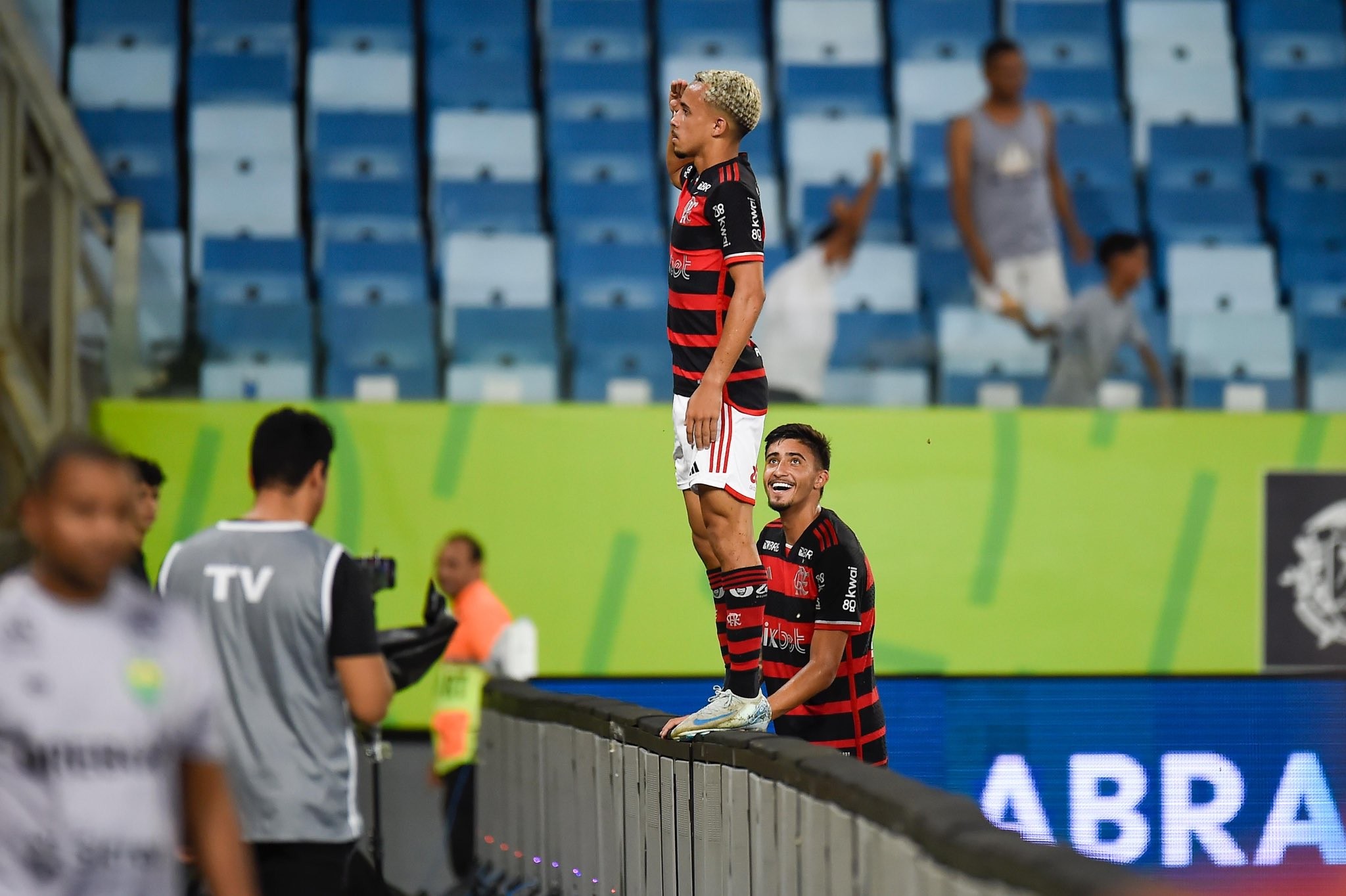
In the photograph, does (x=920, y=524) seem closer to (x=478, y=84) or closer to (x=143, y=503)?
(x=478, y=84)

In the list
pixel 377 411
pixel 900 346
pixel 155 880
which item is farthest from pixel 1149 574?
pixel 155 880

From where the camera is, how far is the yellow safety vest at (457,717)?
28.6ft

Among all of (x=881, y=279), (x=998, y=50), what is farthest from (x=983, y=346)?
(x=998, y=50)

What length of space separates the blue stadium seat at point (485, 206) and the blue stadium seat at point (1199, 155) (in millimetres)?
3992

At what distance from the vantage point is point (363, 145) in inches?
446

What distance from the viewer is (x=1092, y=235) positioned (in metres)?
11.1

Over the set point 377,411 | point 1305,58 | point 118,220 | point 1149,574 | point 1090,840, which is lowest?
point 1090,840

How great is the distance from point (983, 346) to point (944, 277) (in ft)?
3.31

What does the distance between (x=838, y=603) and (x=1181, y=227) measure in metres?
7.24

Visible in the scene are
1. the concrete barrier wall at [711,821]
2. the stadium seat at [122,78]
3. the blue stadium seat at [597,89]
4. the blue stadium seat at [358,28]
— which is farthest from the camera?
the blue stadium seat at [358,28]

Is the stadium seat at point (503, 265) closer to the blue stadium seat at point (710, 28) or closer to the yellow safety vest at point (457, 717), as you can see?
the yellow safety vest at point (457, 717)

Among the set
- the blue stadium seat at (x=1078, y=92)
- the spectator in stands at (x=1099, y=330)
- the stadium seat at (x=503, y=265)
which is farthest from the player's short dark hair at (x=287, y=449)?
the blue stadium seat at (x=1078, y=92)

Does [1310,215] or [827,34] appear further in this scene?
[827,34]

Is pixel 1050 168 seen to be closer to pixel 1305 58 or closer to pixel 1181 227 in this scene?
pixel 1181 227
